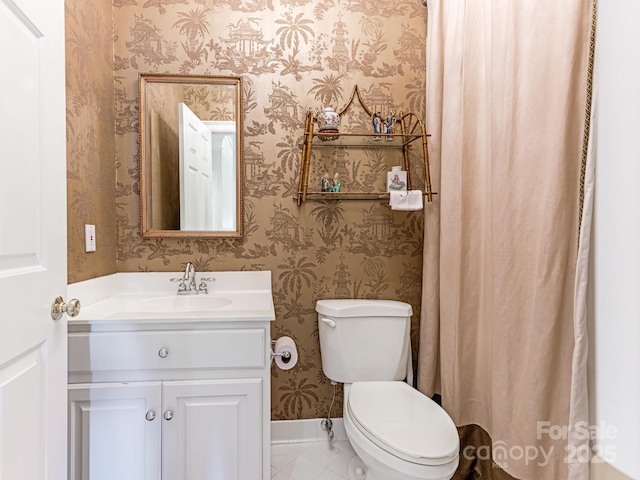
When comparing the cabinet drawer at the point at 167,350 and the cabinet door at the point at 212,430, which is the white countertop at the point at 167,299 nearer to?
the cabinet drawer at the point at 167,350

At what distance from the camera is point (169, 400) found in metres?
1.18

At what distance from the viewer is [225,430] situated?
1197 millimetres

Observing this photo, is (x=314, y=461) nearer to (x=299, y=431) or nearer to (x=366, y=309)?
(x=299, y=431)

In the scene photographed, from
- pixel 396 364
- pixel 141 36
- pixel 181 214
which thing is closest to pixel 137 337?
pixel 181 214

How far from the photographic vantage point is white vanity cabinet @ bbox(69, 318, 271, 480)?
1.16 metres

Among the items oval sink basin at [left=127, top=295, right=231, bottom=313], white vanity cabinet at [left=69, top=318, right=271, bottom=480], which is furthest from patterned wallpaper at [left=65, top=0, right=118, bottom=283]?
white vanity cabinet at [left=69, top=318, right=271, bottom=480]

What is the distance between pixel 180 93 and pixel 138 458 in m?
1.57

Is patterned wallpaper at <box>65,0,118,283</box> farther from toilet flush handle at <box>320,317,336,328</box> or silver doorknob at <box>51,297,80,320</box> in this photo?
toilet flush handle at <box>320,317,336,328</box>

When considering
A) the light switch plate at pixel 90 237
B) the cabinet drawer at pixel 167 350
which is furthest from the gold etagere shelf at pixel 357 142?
the light switch plate at pixel 90 237

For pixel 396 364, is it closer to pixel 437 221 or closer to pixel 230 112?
pixel 437 221

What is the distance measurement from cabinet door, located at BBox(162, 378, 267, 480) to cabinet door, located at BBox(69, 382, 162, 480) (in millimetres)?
46

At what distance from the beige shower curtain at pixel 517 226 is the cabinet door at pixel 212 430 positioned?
82 cm

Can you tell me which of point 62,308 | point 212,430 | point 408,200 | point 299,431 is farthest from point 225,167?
point 299,431

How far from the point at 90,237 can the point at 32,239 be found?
2.30ft
